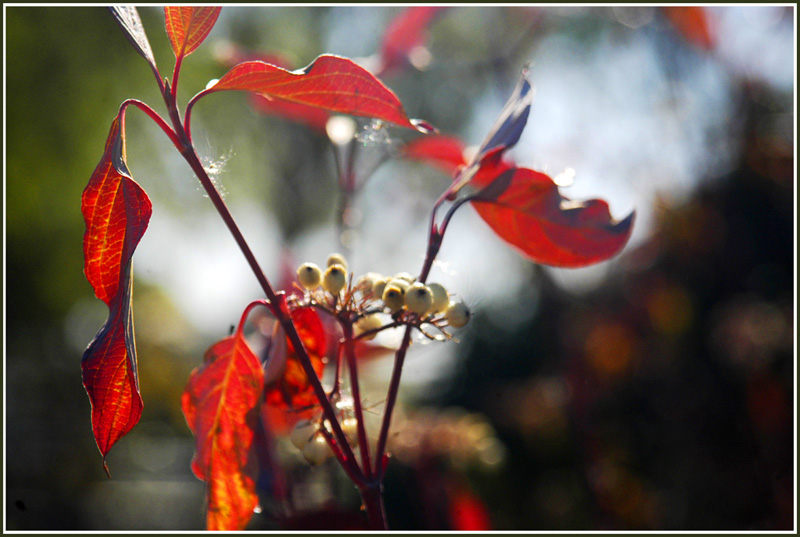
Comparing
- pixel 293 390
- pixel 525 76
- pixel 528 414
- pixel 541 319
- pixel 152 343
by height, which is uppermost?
pixel 525 76

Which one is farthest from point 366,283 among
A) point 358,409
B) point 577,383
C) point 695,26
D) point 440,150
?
point 695,26

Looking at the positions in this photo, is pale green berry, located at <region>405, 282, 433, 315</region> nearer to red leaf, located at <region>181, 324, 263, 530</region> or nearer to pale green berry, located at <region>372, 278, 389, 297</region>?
pale green berry, located at <region>372, 278, 389, 297</region>

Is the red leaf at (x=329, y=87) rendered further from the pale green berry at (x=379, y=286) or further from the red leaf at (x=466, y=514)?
the red leaf at (x=466, y=514)

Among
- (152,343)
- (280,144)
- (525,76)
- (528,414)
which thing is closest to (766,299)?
(528,414)

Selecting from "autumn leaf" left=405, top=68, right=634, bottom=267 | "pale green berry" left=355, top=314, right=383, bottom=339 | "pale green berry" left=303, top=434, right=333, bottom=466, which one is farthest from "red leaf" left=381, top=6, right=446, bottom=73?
"pale green berry" left=303, top=434, right=333, bottom=466

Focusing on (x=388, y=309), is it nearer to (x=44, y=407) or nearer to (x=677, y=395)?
(x=677, y=395)
